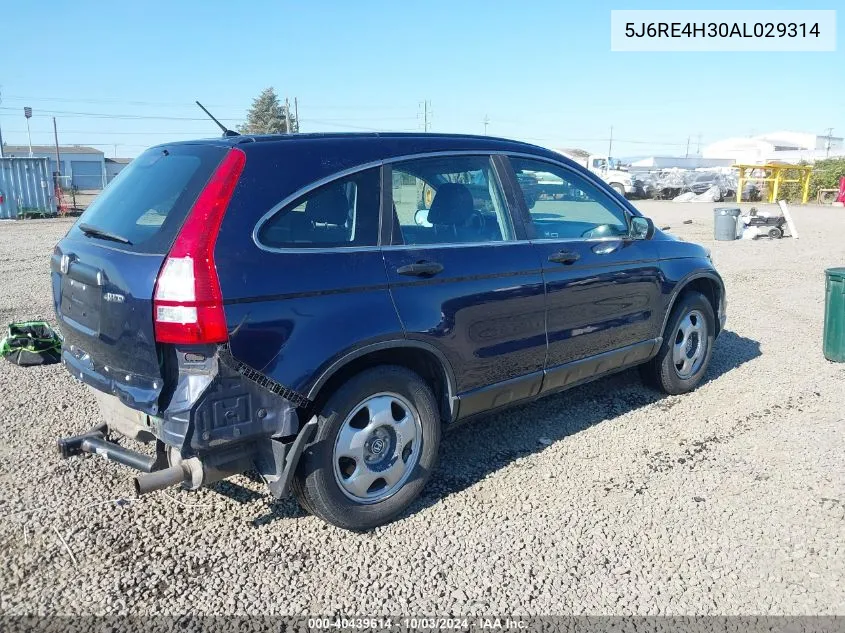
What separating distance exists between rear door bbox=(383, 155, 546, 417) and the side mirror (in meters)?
1.15

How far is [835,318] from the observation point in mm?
6152

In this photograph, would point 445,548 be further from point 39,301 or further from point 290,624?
point 39,301

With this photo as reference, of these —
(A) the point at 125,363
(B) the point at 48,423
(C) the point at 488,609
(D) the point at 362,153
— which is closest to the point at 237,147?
(D) the point at 362,153

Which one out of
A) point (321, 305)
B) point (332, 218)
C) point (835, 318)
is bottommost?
point (835, 318)

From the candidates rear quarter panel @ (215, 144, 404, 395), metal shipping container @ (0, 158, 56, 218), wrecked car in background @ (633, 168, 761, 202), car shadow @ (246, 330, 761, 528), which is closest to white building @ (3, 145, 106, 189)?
metal shipping container @ (0, 158, 56, 218)

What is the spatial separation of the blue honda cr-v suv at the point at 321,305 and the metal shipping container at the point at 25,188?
23.4 m

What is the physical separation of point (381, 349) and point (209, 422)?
2.89 feet

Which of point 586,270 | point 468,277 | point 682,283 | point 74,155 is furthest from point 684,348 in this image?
point 74,155

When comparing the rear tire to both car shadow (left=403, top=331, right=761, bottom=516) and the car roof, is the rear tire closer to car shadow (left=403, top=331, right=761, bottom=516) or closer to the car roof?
car shadow (left=403, top=331, right=761, bottom=516)

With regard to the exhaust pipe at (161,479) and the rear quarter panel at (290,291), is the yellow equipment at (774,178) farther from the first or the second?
the exhaust pipe at (161,479)

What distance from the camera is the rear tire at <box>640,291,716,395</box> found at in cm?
526

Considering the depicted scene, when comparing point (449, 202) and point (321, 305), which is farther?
point (449, 202)

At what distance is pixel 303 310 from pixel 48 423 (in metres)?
2.68

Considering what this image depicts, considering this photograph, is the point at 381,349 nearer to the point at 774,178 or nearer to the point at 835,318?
the point at 835,318
